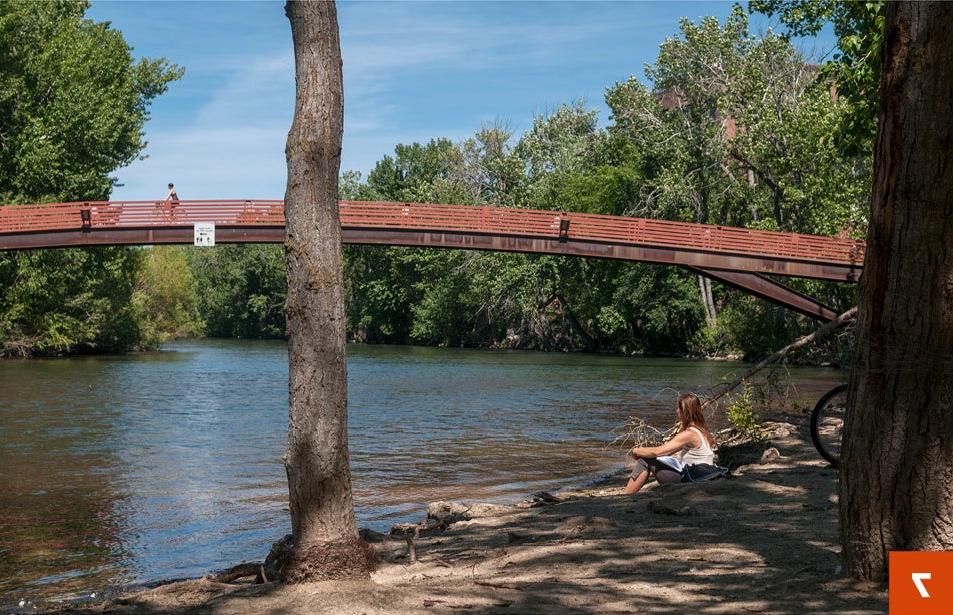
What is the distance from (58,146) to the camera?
41.2 m

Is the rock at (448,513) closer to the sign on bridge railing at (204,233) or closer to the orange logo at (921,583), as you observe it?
the orange logo at (921,583)

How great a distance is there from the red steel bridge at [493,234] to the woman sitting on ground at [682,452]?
20937mm

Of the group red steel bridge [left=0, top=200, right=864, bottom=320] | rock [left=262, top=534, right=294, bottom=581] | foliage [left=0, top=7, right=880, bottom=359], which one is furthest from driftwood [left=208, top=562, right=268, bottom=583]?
red steel bridge [left=0, top=200, right=864, bottom=320]

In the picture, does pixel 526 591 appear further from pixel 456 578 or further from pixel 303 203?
pixel 303 203

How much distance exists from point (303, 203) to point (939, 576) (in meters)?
3.85

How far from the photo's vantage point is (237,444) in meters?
18.5

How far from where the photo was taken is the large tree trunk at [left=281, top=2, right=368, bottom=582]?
5887 millimetres

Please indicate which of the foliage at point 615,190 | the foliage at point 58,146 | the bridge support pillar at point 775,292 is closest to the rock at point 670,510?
the foliage at point 615,190

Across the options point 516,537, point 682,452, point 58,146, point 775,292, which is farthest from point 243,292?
point 516,537

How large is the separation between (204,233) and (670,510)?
26334 mm

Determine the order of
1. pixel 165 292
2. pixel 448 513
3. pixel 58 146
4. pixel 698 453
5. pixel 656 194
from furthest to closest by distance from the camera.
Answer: pixel 165 292 → pixel 656 194 → pixel 58 146 → pixel 448 513 → pixel 698 453

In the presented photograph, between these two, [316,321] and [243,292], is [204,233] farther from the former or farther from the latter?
[243,292]

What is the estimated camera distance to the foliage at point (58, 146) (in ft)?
135

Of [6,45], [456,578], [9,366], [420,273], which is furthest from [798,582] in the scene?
[420,273]
